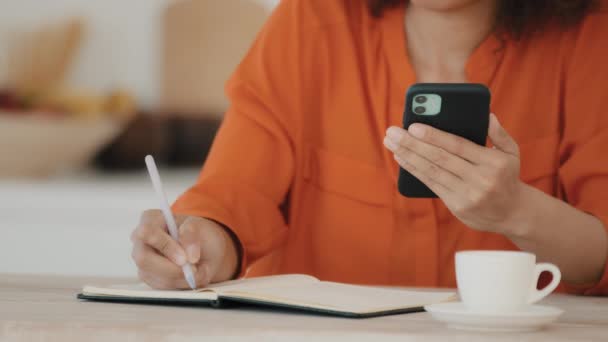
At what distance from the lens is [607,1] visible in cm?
152

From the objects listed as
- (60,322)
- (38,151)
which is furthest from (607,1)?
(38,151)

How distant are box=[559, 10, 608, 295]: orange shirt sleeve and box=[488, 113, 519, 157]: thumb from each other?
0.92 ft

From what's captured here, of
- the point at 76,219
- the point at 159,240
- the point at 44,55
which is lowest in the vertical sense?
the point at 76,219

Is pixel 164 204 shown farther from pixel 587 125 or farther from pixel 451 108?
pixel 587 125

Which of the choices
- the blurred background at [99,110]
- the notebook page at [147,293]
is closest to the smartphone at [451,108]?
the notebook page at [147,293]

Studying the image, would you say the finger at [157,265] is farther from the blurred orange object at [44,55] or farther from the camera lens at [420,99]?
the blurred orange object at [44,55]

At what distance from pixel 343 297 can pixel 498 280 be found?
A: 0.19 metres

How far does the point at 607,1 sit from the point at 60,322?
3.66 feet

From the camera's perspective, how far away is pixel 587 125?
1.42 metres

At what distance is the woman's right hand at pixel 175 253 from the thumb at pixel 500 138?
0.39 meters

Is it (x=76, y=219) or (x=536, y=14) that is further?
(x=76, y=219)

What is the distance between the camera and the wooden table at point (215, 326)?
762 millimetres

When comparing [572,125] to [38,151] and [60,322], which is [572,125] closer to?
[60,322]

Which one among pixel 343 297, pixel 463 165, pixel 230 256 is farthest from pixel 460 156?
pixel 230 256
